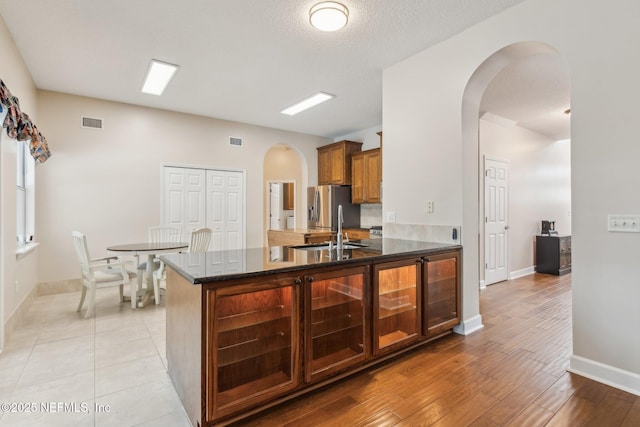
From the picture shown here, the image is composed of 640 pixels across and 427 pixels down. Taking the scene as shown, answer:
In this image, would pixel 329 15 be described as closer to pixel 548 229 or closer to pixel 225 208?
pixel 225 208

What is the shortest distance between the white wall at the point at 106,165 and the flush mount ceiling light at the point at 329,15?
3.54 metres

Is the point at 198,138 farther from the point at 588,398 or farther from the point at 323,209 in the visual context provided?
the point at 588,398

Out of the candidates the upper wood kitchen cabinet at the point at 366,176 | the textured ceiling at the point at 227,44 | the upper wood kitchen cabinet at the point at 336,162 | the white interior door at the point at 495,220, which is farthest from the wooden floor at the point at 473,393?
the upper wood kitchen cabinet at the point at 336,162

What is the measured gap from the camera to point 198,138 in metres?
5.45

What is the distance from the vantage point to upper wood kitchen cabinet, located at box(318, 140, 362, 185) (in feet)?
20.6

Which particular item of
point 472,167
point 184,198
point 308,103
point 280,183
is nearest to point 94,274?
point 184,198

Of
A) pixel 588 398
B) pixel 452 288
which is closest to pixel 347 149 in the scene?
pixel 452 288

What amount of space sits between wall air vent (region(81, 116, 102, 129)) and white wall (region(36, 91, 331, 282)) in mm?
61

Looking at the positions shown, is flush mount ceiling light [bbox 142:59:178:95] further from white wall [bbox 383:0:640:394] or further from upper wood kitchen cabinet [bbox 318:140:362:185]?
upper wood kitchen cabinet [bbox 318:140:362:185]

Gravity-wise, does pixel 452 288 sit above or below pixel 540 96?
A: below

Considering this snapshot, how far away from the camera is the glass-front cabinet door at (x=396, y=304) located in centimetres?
228

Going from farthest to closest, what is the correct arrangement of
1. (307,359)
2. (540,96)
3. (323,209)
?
(323,209), (540,96), (307,359)

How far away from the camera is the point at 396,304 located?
2.52 m

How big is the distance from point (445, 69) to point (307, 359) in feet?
9.34
